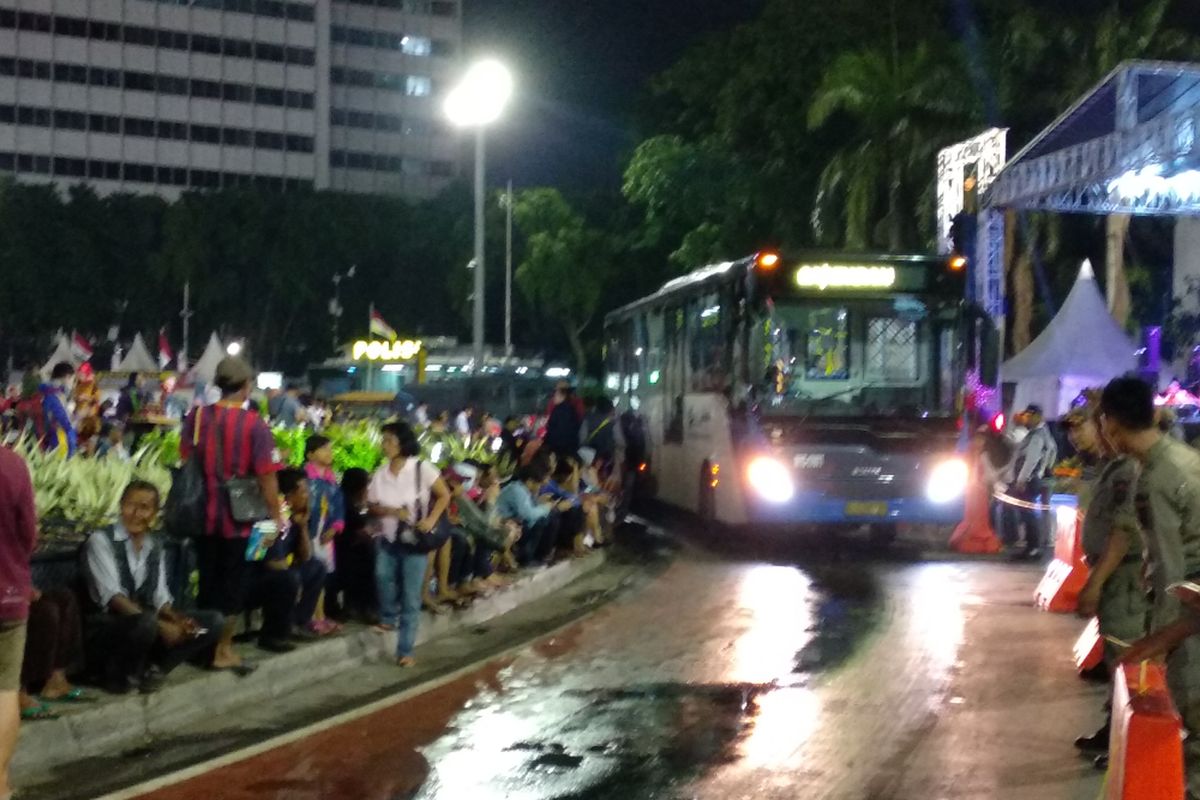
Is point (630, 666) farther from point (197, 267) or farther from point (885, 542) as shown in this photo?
point (197, 267)

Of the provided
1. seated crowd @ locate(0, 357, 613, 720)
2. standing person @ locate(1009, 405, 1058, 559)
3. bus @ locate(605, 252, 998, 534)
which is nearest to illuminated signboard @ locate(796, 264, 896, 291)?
bus @ locate(605, 252, 998, 534)

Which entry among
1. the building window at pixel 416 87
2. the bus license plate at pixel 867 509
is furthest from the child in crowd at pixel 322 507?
the building window at pixel 416 87

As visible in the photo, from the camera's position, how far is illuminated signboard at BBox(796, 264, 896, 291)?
17.7 m

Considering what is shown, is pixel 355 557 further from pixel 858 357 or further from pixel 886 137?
pixel 886 137

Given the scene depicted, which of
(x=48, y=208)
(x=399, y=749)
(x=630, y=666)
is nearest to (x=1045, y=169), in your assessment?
(x=630, y=666)

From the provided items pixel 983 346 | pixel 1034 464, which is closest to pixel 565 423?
pixel 983 346

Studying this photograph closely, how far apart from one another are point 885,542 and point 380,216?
51.4 meters

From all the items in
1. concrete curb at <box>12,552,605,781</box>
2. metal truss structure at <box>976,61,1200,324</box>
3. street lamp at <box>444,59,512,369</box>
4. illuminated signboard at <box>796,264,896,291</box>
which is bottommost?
concrete curb at <box>12,552,605,781</box>

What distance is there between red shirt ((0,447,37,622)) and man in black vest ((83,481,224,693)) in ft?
8.50

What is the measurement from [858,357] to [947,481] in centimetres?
175

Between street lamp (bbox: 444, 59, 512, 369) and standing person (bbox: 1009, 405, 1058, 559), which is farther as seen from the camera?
street lamp (bbox: 444, 59, 512, 369)

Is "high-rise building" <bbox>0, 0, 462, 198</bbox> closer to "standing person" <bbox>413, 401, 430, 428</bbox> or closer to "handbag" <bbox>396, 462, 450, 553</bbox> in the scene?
"standing person" <bbox>413, 401, 430, 428</bbox>

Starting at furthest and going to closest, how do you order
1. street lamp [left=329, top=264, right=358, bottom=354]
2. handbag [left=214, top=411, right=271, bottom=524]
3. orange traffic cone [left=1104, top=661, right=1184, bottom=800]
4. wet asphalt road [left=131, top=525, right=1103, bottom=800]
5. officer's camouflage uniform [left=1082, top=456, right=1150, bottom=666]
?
street lamp [left=329, top=264, right=358, bottom=354] < handbag [left=214, top=411, right=271, bottom=524] < wet asphalt road [left=131, top=525, right=1103, bottom=800] < officer's camouflage uniform [left=1082, top=456, right=1150, bottom=666] < orange traffic cone [left=1104, top=661, right=1184, bottom=800]

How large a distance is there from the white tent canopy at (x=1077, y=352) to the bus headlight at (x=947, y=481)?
1013cm
